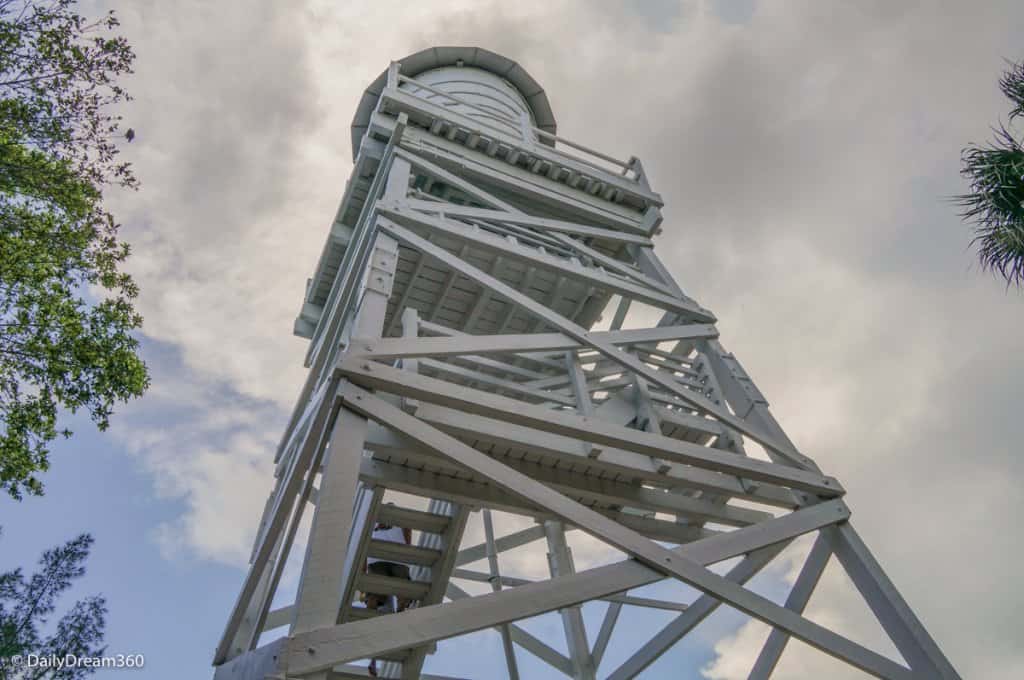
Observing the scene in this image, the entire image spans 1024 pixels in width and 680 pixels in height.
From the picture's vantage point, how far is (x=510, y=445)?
15.9 feet

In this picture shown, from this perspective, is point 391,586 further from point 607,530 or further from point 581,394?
point 607,530

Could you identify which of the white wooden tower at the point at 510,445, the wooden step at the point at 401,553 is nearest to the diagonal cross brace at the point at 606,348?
the white wooden tower at the point at 510,445

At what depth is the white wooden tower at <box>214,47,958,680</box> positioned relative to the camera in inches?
151

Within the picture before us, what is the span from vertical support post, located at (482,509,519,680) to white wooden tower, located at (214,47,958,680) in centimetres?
2

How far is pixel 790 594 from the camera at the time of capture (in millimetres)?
5105

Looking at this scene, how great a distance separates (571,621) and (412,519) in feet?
8.69

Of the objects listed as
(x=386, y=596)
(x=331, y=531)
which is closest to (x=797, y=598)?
(x=331, y=531)

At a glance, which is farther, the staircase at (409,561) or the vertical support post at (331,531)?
the staircase at (409,561)

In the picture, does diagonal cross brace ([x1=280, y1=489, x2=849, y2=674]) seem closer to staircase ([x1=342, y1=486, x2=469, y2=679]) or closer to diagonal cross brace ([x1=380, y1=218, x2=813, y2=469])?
diagonal cross brace ([x1=380, y1=218, x2=813, y2=469])

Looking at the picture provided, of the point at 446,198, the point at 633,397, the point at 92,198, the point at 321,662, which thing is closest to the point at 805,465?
the point at 633,397

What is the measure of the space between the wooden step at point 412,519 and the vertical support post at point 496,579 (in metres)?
0.84

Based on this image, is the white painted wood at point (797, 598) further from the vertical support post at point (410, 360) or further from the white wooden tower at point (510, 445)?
the vertical support post at point (410, 360)

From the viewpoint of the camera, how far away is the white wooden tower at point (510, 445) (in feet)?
12.6

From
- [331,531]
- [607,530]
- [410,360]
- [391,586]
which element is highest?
[410,360]
